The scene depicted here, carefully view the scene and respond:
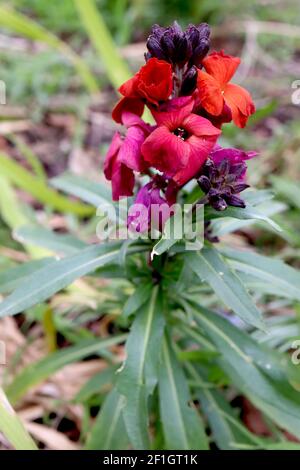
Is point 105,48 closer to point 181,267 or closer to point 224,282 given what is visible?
point 181,267

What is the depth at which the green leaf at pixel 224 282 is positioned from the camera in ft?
3.73

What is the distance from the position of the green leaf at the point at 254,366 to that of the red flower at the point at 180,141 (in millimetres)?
458

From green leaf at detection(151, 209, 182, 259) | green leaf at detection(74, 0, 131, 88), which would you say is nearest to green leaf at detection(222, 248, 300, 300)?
green leaf at detection(151, 209, 182, 259)

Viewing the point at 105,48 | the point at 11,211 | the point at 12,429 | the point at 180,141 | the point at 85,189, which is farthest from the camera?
the point at 105,48

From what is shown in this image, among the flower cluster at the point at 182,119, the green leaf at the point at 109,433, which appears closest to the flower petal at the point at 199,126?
the flower cluster at the point at 182,119

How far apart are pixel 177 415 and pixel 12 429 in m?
0.44

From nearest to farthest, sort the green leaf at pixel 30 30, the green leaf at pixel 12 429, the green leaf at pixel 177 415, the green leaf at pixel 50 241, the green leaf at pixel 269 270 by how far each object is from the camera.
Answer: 1. the green leaf at pixel 12 429
2. the green leaf at pixel 269 270
3. the green leaf at pixel 177 415
4. the green leaf at pixel 50 241
5. the green leaf at pixel 30 30

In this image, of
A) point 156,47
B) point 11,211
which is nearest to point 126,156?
point 156,47

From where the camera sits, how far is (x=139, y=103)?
1.18m

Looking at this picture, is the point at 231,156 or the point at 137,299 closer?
the point at 231,156

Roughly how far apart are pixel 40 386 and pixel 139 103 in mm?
1064

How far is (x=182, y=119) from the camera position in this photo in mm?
1085

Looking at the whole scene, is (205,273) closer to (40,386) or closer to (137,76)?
(137,76)

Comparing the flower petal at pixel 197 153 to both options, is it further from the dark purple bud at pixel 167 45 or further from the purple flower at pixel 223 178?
the dark purple bud at pixel 167 45
